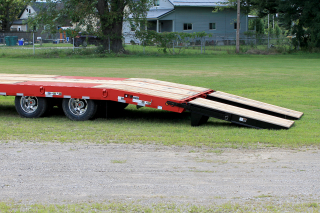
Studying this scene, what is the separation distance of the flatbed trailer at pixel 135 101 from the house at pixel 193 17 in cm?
4474

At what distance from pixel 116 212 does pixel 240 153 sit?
305 centimetres

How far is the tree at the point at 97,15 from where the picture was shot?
35.9 m

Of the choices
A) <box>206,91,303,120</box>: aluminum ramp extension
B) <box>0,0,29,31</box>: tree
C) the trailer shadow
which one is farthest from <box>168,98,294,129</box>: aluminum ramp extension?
<box>0,0,29,31</box>: tree

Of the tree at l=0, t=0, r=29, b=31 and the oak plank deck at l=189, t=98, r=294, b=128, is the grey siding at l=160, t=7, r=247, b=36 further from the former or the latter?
the oak plank deck at l=189, t=98, r=294, b=128

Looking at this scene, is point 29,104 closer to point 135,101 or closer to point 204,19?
point 135,101

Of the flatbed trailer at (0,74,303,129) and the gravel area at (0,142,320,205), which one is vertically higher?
the flatbed trailer at (0,74,303,129)

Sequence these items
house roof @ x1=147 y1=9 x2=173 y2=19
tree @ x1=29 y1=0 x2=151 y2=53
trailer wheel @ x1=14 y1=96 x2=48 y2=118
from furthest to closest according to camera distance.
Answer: house roof @ x1=147 y1=9 x2=173 y2=19 → tree @ x1=29 y1=0 x2=151 y2=53 → trailer wheel @ x1=14 y1=96 x2=48 y2=118

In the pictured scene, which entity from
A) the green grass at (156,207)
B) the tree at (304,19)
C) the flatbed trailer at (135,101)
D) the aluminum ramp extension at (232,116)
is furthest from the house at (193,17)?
the green grass at (156,207)

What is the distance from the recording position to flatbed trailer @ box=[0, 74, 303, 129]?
875 centimetres

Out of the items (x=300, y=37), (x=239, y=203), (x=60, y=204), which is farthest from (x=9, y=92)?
(x=300, y=37)

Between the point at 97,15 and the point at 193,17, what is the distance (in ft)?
71.6

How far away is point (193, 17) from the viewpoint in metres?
55.8

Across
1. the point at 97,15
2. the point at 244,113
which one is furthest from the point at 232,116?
the point at 97,15

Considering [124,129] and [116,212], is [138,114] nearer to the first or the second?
[124,129]
